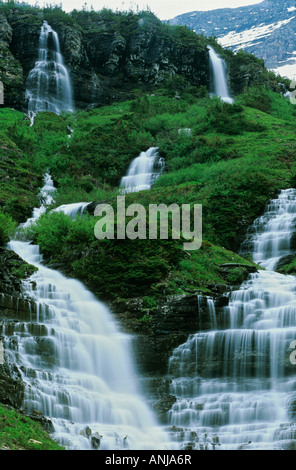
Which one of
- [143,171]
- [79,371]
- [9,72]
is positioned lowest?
[79,371]

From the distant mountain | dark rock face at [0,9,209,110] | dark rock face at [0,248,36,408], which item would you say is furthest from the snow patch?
dark rock face at [0,248,36,408]

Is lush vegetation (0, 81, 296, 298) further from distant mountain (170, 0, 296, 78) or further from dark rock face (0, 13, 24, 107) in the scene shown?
distant mountain (170, 0, 296, 78)

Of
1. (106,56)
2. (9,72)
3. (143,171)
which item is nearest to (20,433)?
(143,171)

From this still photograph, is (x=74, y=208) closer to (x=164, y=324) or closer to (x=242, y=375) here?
(x=164, y=324)

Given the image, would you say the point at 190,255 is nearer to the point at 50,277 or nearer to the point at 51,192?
the point at 50,277

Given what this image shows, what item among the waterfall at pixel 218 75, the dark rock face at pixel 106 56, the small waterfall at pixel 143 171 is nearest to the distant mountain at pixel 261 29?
the waterfall at pixel 218 75

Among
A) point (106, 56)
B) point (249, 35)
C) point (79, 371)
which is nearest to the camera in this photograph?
point (79, 371)

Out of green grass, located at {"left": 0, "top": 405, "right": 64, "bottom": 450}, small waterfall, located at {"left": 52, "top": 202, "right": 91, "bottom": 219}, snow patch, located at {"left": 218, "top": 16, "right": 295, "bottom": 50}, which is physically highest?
snow patch, located at {"left": 218, "top": 16, "right": 295, "bottom": 50}

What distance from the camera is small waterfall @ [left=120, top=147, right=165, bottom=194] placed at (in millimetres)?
33250

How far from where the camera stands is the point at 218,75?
188ft

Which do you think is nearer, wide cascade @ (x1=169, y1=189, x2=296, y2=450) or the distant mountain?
wide cascade @ (x1=169, y1=189, x2=296, y2=450)

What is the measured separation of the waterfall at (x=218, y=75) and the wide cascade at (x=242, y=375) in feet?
138

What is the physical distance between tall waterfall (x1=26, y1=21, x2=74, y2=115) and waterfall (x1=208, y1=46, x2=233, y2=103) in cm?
1590

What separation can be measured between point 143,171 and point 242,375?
72.8 ft
